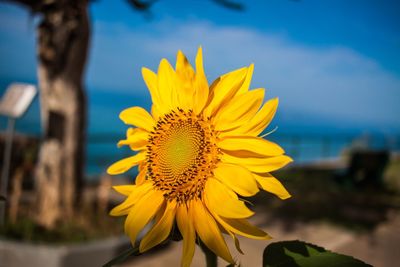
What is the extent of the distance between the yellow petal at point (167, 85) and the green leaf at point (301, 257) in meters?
0.20

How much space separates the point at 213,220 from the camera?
1.28ft

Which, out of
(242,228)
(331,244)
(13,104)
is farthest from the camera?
(331,244)

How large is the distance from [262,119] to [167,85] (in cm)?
14

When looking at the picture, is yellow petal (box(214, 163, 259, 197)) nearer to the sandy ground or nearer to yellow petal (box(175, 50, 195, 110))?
yellow petal (box(175, 50, 195, 110))

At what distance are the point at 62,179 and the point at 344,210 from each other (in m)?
3.90

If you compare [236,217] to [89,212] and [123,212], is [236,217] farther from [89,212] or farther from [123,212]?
[89,212]

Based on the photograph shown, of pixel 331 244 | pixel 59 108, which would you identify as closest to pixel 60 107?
pixel 59 108

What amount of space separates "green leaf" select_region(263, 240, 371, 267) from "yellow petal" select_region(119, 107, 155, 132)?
0.64ft

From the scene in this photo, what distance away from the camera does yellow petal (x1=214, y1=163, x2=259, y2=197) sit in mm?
368

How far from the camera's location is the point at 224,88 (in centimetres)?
43

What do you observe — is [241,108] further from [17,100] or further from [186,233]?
[17,100]

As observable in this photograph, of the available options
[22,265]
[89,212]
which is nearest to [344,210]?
[89,212]

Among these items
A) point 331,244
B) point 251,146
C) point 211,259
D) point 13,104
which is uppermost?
point 251,146

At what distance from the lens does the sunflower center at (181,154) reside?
42 centimetres
